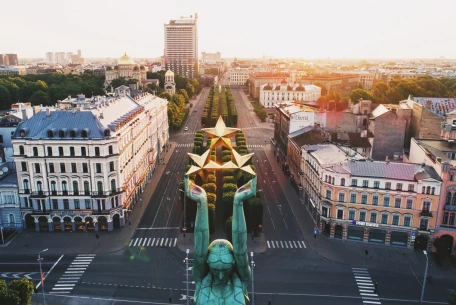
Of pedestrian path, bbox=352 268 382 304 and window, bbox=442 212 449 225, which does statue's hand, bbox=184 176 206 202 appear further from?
window, bbox=442 212 449 225

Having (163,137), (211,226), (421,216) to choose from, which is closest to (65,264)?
(211,226)

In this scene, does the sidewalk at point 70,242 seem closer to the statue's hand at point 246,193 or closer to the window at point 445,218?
the window at point 445,218

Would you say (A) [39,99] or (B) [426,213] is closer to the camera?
(B) [426,213]

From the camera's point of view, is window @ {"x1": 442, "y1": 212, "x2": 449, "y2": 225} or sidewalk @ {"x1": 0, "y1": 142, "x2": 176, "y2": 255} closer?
window @ {"x1": 442, "y1": 212, "x2": 449, "y2": 225}

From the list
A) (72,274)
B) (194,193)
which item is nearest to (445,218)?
(72,274)

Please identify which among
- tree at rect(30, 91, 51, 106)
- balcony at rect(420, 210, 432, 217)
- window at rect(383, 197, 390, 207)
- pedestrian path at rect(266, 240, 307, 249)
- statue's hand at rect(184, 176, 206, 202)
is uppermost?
statue's hand at rect(184, 176, 206, 202)

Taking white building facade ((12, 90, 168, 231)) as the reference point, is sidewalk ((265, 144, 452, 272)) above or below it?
below

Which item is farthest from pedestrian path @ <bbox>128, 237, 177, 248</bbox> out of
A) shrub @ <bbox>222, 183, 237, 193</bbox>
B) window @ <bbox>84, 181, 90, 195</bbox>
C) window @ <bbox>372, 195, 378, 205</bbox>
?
window @ <bbox>372, 195, 378, 205</bbox>

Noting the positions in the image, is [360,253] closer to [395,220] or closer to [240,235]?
[395,220]
